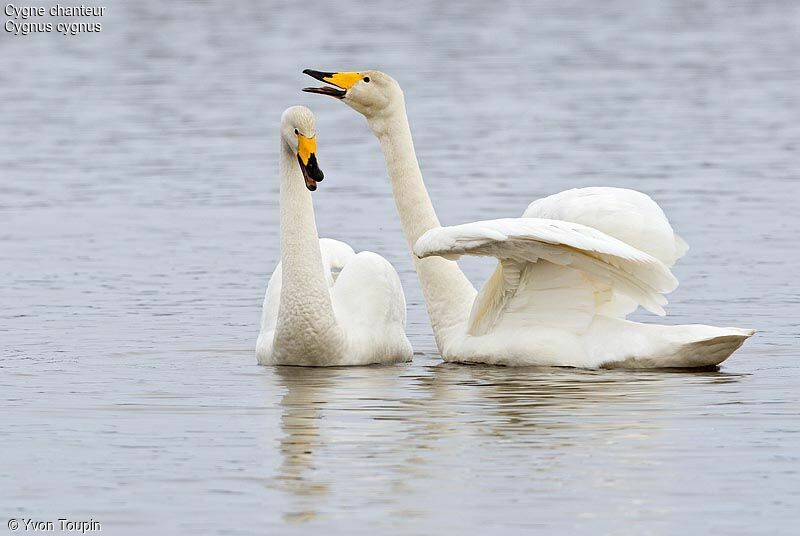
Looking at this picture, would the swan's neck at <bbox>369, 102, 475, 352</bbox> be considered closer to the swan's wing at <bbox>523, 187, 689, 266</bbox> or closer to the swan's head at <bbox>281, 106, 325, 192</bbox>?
the swan's head at <bbox>281, 106, 325, 192</bbox>

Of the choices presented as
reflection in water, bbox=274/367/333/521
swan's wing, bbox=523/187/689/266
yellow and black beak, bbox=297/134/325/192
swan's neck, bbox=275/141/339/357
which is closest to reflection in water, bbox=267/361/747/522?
reflection in water, bbox=274/367/333/521

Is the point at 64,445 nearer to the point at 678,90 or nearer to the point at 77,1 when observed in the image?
the point at 678,90

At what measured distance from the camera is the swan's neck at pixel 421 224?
13.6 metres

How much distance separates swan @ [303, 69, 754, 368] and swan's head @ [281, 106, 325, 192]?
302mm

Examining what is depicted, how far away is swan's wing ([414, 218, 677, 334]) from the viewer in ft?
38.9

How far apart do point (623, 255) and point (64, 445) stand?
361cm

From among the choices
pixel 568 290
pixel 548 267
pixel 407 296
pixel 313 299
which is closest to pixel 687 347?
pixel 568 290

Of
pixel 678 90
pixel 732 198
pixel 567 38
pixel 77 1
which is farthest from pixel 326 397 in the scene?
pixel 77 1

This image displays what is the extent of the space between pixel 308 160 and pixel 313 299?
923 mm

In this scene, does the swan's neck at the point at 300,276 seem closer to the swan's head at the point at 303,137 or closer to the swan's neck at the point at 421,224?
the swan's head at the point at 303,137

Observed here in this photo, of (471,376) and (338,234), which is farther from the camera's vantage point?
(338,234)

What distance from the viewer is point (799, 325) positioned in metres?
14.3

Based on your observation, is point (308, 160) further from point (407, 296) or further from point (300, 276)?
point (407, 296)

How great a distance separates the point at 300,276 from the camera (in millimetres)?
13125
